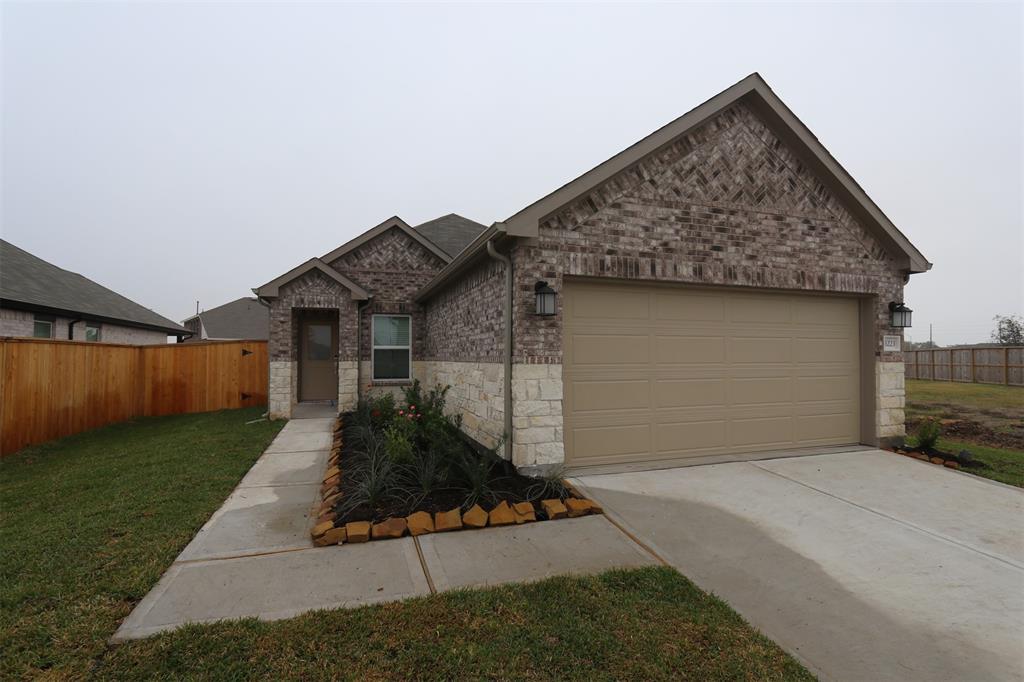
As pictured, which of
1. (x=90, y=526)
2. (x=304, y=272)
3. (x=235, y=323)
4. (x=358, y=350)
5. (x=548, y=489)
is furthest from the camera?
(x=235, y=323)

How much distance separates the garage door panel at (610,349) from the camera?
19.6 ft

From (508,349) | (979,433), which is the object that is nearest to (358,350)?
(508,349)

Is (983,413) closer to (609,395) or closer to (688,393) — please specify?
(688,393)

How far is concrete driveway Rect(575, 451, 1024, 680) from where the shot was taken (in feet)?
8.55

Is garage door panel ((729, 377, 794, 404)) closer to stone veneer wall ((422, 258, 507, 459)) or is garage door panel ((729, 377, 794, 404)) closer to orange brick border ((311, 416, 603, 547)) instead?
orange brick border ((311, 416, 603, 547))

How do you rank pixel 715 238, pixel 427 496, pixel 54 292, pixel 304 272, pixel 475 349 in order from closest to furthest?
pixel 427 496 → pixel 715 238 → pixel 475 349 → pixel 304 272 → pixel 54 292

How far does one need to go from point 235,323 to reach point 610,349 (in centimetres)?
3068

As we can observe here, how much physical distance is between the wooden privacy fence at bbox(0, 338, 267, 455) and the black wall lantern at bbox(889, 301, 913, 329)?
14837 mm

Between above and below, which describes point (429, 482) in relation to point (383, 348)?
below

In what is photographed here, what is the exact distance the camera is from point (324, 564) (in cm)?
351

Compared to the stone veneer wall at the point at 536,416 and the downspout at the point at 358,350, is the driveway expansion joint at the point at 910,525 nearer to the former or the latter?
the stone veneer wall at the point at 536,416

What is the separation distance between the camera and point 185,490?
532cm

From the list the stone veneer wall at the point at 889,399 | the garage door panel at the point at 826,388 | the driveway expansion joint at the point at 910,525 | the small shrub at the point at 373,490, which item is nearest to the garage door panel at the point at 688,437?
the driveway expansion joint at the point at 910,525

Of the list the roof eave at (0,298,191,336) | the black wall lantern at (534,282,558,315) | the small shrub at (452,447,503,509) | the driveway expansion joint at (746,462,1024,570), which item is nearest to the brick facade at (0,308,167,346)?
the roof eave at (0,298,191,336)
